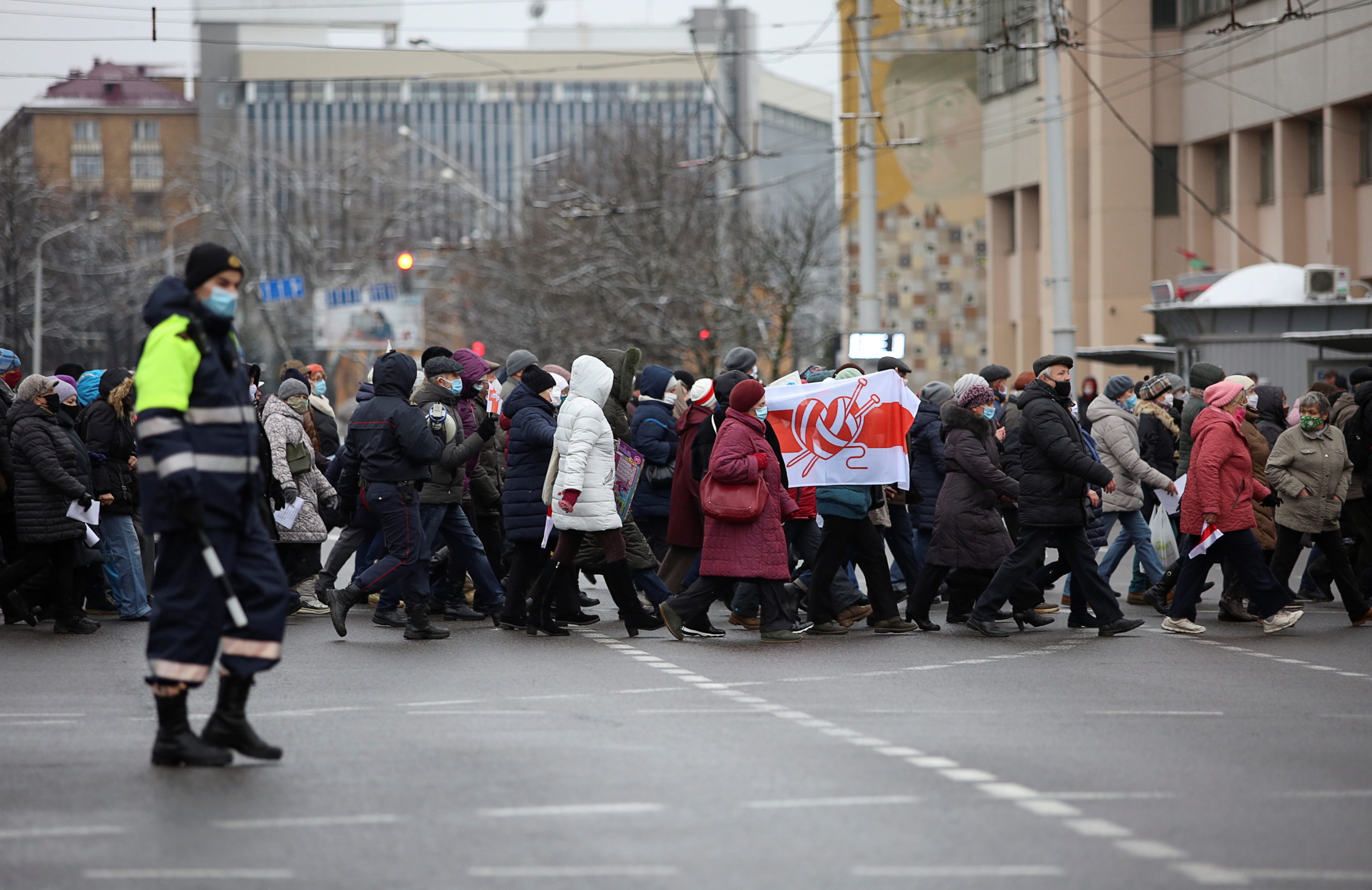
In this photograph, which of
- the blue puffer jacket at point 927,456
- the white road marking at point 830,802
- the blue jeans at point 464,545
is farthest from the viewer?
the blue puffer jacket at point 927,456

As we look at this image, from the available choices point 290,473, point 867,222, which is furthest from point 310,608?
point 867,222

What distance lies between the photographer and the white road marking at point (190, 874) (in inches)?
236

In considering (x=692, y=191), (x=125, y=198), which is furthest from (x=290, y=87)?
(x=692, y=191)

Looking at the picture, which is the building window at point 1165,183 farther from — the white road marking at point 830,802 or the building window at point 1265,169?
the white road marking at point 830,802

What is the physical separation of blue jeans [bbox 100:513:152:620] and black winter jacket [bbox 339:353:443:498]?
7.73 ft

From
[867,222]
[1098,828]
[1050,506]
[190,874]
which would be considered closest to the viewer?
[190,874]

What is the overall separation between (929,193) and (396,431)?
50.7 metres

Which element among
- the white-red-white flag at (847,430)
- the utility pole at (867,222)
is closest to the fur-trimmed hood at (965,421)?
the white-red-white flag at (847,430)

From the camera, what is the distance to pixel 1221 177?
1778 inches

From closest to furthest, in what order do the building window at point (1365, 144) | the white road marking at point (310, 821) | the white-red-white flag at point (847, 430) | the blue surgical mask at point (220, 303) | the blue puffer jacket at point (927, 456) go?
1. the white road marking at point (310, 821)
2. the blue surgical mask at point (220, 303)
3. the white-red-white flag at point (847, 430)
4. the blue puffer jacket at point (927, 456)
5. the building window at point (1365, 144)

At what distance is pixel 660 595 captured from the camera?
45.7 feet

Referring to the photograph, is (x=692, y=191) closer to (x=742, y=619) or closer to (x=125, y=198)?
(x=742, y=619)

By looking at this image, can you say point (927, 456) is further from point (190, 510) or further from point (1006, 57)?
point (1006, 57)

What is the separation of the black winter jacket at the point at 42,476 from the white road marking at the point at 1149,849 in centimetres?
902
